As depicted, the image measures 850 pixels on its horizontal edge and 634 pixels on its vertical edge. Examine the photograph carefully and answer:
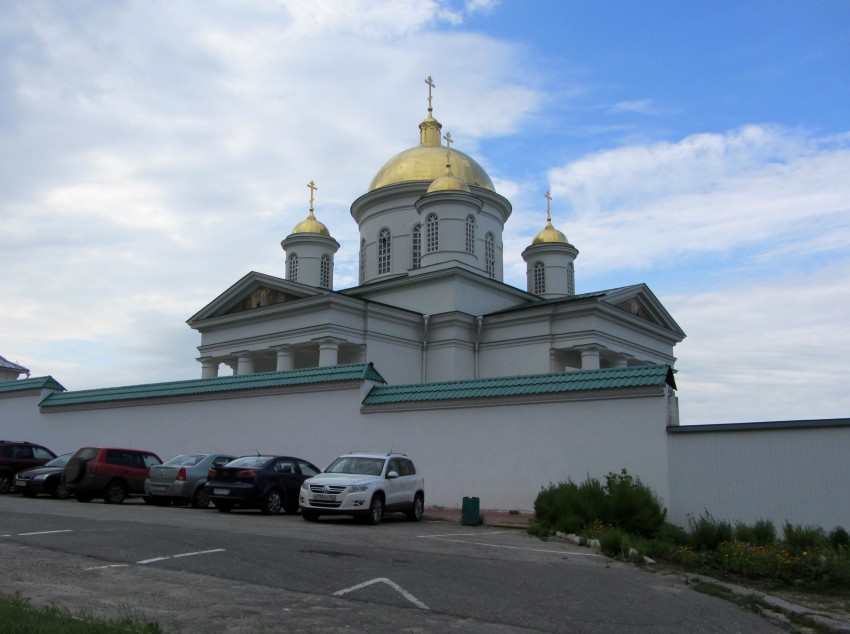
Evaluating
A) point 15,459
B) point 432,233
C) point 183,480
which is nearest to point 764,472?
point 183,480

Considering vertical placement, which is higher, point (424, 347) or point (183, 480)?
point (424, 347)

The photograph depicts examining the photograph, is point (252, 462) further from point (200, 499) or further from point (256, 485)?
point (200, 499)

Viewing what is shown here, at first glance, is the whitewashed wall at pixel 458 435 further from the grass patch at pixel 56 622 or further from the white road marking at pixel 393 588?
the grass patch at pixel 56 622

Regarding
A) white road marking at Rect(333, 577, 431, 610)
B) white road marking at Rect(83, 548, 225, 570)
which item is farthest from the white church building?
white road marking at Rect(83, 548, 225, 570)

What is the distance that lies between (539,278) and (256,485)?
2688 centimetres

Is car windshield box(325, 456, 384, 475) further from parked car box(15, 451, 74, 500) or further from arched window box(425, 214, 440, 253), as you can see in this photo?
arched window box(425, 214, 440, 253)

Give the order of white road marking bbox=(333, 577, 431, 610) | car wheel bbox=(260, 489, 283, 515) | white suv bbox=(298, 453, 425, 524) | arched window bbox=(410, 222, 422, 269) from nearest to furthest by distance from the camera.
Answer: white road marking bbox=(333, 577, 431, 610) → white suv bbox=(298, 453, 425, 524) → car wheel bbox=(260, 489, 283, 515) → arched window bbox=(410, 222, 422, 269)

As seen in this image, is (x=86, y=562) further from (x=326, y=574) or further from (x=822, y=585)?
(x=822, y=585)

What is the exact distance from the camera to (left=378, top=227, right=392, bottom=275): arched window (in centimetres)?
3962

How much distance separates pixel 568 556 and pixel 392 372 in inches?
851

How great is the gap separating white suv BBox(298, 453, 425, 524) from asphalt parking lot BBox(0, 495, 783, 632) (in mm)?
2203

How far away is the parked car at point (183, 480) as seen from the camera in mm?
18266

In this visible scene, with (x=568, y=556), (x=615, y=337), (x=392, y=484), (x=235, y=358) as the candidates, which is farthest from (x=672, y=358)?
(x=568, y=556)

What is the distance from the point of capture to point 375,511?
15.1 metres
